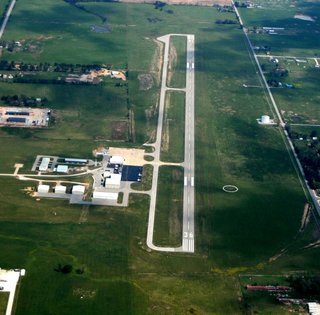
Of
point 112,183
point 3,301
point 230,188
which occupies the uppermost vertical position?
point 112,183

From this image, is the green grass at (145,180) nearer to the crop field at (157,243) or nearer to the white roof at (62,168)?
the crop field at (157,243)

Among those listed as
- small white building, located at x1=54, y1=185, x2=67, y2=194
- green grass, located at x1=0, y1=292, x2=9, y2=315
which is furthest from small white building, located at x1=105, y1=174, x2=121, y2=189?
green grass, located at x1=0, y1=292, x2=9, y2=315

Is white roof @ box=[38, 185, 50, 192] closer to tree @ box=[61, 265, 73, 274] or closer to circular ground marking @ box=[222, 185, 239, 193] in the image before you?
tree @ box=[61, 265, 73, 274]

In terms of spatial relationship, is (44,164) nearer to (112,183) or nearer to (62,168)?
(62,168)

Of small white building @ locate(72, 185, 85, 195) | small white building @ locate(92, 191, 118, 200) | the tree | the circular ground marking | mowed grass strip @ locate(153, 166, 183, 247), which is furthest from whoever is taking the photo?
the circular ground marking

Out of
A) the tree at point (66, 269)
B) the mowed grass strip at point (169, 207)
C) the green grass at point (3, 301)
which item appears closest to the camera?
the green grass at point (3, 301)

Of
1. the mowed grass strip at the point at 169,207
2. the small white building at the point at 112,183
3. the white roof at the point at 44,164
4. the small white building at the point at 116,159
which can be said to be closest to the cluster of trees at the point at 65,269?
the mowed grass strip at the point at 169,207

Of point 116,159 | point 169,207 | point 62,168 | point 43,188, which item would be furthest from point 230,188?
point 43,188
